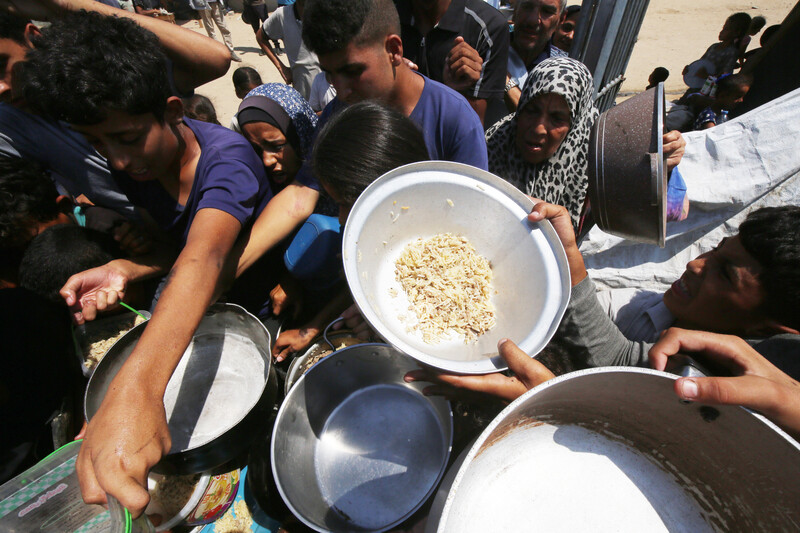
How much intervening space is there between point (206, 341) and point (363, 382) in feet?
2.83

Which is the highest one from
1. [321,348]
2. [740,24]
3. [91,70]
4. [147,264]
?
[740,24]

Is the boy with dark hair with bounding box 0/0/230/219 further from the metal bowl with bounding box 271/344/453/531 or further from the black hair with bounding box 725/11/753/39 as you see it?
the black hair with bounding box 725/11/753/39

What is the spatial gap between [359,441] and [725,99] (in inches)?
243

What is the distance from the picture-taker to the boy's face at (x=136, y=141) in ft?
4.62

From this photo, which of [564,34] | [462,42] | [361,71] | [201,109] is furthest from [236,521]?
[564,34]

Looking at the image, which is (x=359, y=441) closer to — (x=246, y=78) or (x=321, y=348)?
(x=321, y=348)

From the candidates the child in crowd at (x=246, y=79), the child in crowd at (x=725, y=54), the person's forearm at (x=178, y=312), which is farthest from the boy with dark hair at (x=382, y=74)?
the child in crowd at (x=725, y=54)

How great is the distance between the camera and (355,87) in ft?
6.19

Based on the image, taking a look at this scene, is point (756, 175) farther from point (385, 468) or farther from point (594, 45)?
point (385, 468)

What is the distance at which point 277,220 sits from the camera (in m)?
1.92

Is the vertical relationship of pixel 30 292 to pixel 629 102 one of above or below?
below

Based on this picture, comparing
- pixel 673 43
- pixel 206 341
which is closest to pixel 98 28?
pixel 206 341

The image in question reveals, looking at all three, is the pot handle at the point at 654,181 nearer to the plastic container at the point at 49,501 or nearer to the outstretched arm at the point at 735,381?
the outstretched arm at the point at 735,381

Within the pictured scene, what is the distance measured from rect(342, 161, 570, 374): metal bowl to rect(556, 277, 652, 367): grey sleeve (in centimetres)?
34
